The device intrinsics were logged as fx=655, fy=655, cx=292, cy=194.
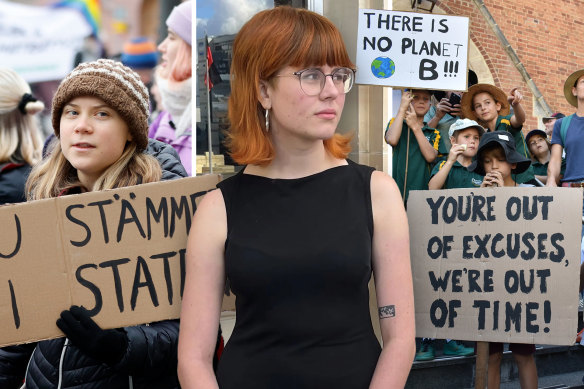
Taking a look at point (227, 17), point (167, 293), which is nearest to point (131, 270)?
point (167, 293)

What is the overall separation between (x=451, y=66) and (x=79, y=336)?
332 cm

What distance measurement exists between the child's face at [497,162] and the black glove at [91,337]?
2.76m

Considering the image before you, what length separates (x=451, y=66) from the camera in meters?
4.41

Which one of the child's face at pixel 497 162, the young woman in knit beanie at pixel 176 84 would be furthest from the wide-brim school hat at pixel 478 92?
the young woman in knit beanie at pixel 176 84

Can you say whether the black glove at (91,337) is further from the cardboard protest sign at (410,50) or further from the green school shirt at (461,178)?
the green school shirt at (461,178)

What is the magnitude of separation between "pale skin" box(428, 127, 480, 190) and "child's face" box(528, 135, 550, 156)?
10.6ft

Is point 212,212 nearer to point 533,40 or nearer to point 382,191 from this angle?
point 382,191

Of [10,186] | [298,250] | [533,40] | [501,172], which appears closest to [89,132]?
[298,250]

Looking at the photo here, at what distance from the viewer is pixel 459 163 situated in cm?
464

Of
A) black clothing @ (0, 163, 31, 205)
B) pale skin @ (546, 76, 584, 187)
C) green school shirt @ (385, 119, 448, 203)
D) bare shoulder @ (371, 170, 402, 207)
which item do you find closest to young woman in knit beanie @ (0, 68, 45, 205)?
black clothing @ (0, 163, 31, 205)

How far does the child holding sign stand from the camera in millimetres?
3652

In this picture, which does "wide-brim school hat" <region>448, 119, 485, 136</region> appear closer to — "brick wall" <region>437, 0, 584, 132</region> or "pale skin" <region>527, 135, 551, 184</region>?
"pale skin" <region>527, 135, 551, 184</region>

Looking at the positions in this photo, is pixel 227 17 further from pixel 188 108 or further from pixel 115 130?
pixel 115 130

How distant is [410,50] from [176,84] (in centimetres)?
211
